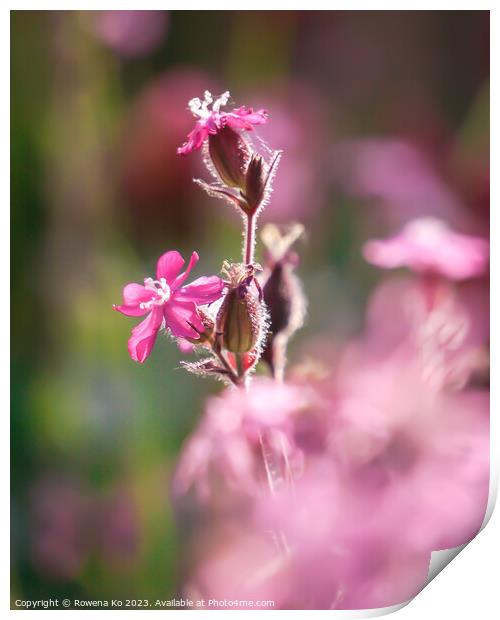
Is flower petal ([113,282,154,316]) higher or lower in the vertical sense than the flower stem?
lower

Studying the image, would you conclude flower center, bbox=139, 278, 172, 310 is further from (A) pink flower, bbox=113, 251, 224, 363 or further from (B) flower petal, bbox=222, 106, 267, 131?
(B) flower petal, bbox=222, 106, 267, 131

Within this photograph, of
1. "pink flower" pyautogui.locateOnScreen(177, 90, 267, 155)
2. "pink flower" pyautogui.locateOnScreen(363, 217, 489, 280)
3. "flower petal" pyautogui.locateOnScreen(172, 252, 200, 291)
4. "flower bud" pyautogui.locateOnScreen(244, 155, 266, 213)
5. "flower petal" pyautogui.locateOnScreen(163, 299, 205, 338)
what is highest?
"pink flower" pyautogui.locateOnScreen(177, 90, 267, 155)

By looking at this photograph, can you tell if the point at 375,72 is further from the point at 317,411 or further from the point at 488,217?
the point at 317,411

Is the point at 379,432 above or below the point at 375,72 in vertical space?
below

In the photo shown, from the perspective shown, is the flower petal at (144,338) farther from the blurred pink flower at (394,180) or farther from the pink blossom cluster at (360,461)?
the blurred pink flower at (394,180)

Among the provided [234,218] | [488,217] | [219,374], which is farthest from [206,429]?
[488,217]

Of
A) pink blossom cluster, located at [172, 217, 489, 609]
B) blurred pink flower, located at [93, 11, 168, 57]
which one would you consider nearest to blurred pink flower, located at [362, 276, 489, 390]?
pink blossom cluster, located at [172, 217, 489, 609]

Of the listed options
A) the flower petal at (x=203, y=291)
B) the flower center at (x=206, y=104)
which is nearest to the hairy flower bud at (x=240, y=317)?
the flower petal at (x=203, y=291)

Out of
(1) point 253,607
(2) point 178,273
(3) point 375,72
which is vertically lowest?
(1) point 253,607
